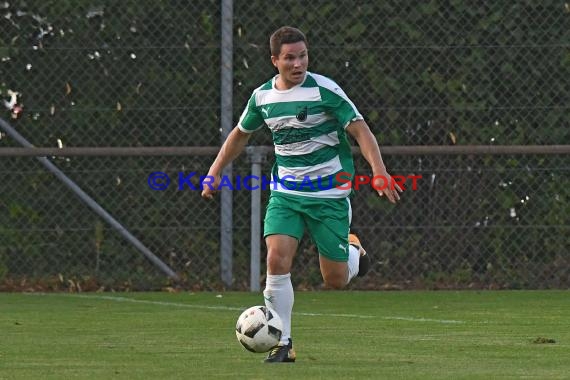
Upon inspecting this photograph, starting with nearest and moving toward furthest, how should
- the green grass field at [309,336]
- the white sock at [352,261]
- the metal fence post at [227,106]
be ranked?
the green grass field at [309,336] < the white sock at [352,261] < the metal fence post at [227,106]

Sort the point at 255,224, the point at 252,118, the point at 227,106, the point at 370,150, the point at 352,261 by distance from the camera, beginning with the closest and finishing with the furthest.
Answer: the point at 370,150, the point at 252,118, the point at 352,261, the point at 255,224, the point at 227,106

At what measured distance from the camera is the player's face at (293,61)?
25.4 feet

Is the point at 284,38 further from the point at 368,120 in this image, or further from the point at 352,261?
the point at 368,120

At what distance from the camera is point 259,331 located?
717cm

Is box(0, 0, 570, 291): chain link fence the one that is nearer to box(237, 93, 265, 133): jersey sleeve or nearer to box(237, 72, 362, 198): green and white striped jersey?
box(237, 93, 265, 133): jersey sleeve

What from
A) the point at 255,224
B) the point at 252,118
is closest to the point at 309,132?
the point at 252,118

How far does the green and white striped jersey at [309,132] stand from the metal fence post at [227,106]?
168 inches

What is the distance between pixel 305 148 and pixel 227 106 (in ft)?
14.6

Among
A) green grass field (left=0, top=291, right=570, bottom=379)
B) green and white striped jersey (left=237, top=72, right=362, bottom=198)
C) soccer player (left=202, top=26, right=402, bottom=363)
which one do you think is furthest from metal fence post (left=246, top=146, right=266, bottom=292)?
green and white striped jersey (left=237, top=72, right=362, bottom=198)

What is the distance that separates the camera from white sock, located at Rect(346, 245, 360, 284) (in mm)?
8344

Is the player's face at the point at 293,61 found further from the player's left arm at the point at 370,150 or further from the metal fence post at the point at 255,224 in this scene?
the metal fence post at the point at 255,224

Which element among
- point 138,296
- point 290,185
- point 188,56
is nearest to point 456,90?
point 188,56

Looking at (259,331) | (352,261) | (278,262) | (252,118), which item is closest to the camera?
(259,331)

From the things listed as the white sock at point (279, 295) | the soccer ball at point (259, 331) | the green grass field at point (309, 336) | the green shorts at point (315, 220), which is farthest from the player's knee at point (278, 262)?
the green grass field at point (309, 336)
